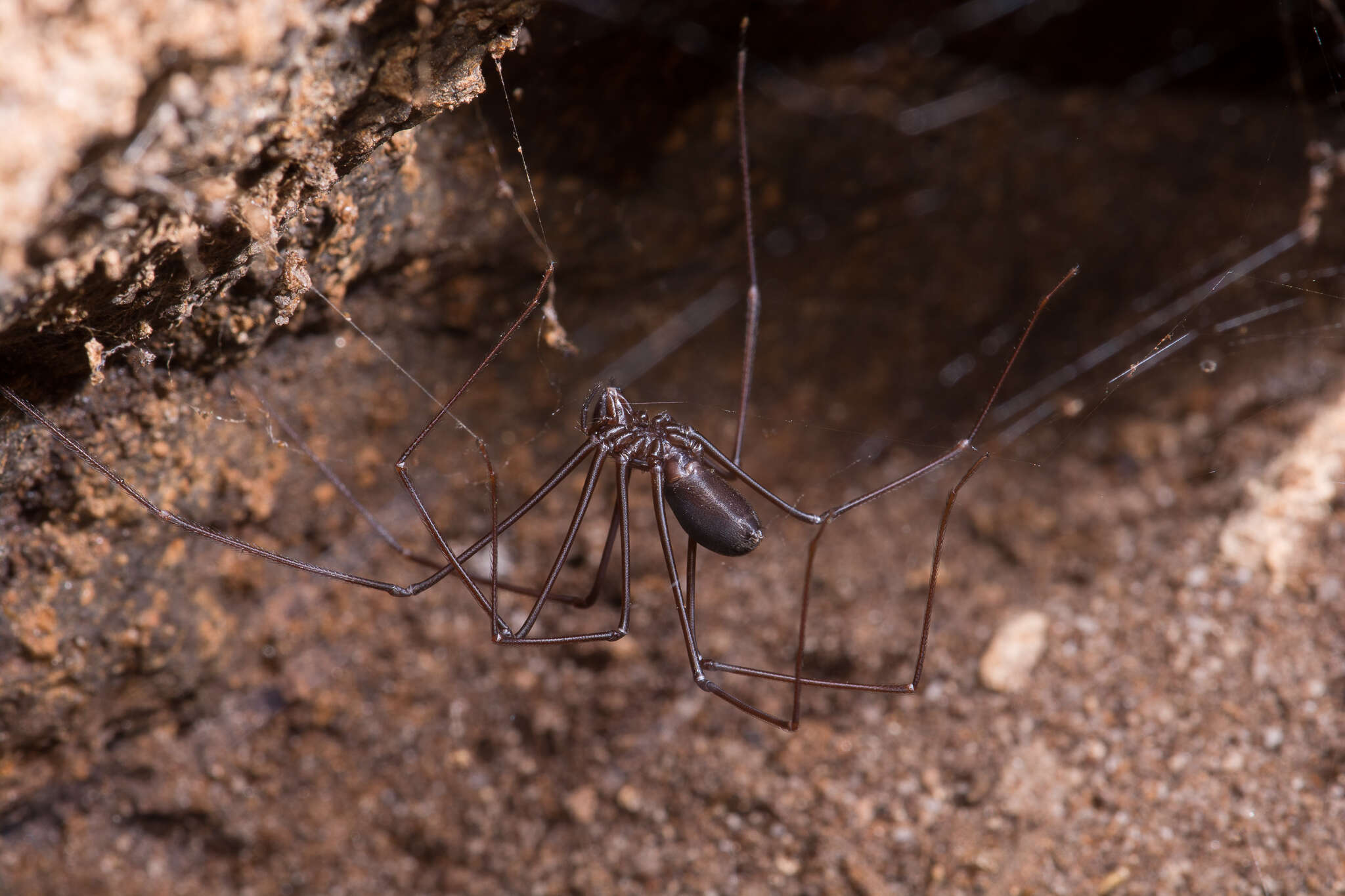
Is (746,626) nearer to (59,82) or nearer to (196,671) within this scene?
(196,671)

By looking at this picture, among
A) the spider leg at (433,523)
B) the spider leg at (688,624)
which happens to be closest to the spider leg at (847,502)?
the spider leg at (688,624)

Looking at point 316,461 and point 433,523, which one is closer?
point 433,523

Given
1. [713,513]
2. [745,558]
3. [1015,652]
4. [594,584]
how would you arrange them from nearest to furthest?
[713,513] → [594,584] → [1015,652] → [745,558]

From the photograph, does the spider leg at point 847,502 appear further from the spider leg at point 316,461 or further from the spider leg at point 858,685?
the spider leg at point 316,461

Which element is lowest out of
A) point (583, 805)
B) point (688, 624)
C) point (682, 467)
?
point (583, 805)

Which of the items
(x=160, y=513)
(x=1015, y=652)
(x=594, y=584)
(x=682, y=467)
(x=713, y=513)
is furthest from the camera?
(x=1015, y=652)

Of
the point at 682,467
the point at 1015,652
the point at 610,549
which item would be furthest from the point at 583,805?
the point at 1015,652

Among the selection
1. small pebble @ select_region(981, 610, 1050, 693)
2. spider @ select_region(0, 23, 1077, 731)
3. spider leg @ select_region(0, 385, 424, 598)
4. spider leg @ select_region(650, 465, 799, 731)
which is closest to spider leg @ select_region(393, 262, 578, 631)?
spider @ select_region(0, 23, 1077, 731)

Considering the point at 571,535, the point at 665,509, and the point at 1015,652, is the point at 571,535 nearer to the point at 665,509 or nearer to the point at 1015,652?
the point at 665,509
